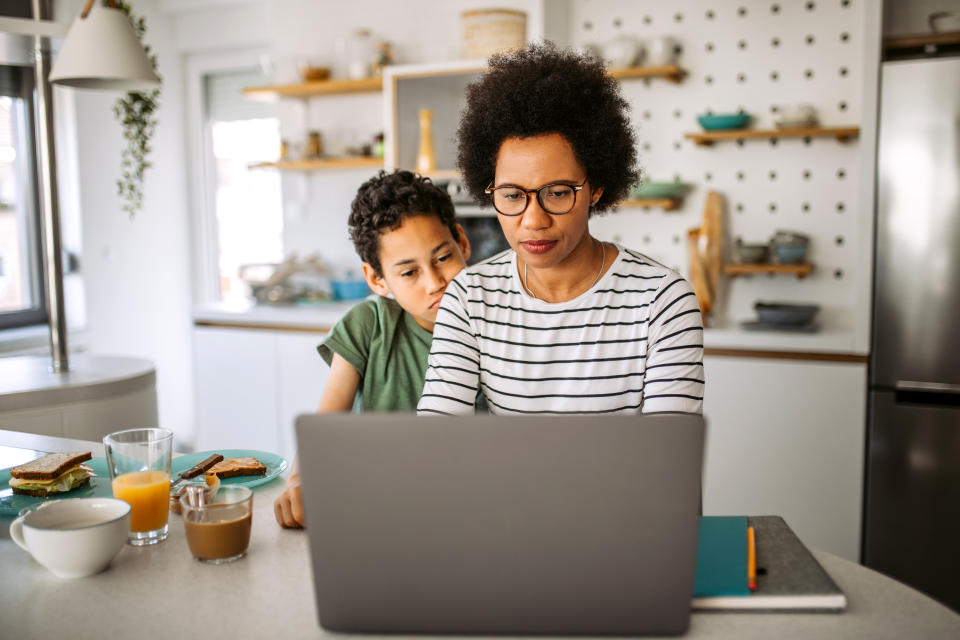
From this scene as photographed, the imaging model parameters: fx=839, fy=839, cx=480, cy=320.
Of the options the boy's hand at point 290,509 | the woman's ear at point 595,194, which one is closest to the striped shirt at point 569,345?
the woman's ear at point 595,194

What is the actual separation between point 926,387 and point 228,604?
233 centimetres

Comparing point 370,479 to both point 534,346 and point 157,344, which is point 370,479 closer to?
point 534,346

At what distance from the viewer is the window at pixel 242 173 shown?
4469 mm

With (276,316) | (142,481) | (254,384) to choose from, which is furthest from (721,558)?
(254,384)

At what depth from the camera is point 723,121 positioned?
306cm

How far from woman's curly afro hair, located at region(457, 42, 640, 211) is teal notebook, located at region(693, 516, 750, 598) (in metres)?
0.54

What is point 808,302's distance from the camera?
317cm

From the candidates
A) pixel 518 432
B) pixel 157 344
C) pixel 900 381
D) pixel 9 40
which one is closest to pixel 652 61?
pixel 900 381

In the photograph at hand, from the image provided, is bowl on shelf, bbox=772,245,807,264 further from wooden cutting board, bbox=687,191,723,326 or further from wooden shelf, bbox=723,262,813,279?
wooden cutting board, bbox=687,191,723,326

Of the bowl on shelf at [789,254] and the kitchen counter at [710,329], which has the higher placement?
the bowl on shelf at [789,254]

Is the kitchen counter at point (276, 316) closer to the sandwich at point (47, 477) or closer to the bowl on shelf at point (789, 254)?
the bowl on shelf at point (789, 254)

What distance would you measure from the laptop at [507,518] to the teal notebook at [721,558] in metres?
0.10

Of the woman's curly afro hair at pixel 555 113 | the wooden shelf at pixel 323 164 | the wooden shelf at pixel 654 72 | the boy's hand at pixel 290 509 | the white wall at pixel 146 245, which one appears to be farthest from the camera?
the white wall at pixel 146 245

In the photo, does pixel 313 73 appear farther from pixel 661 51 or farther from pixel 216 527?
pixel 216 527
